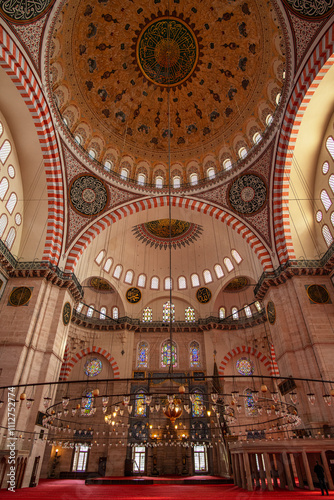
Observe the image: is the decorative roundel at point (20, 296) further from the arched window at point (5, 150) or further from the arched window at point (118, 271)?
the arched window at point (118, 271)

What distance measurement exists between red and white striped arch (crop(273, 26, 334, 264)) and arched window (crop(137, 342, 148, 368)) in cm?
953

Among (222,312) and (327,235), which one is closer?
(327,235)

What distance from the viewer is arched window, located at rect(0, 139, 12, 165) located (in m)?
10.7

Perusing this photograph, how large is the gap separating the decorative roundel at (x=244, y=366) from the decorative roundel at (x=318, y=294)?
24.1 ft

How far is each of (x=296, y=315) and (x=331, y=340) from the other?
1.32 metres

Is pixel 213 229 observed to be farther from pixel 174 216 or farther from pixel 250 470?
pixel 250 470

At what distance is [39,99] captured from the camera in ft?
33.7

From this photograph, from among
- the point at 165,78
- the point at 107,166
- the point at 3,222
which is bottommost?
the point at 3,222

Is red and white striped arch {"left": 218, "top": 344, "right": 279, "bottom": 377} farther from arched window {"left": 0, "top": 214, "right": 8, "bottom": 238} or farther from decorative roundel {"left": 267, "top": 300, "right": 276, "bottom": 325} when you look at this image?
arched window {"left": 0, "top": 214, "right": 8, "bottom": 238}

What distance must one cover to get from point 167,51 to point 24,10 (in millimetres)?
6778

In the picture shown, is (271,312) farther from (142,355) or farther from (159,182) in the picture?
(142,355)

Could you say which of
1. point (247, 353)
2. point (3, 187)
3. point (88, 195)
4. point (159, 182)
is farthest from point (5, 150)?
point (247, 353)

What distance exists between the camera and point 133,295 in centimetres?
1808

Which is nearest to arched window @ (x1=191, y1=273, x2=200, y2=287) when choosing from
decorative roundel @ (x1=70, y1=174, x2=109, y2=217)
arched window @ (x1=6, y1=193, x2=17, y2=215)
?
decorative roundel @ (x1=70, y1=174, x2=109, y2=217)
